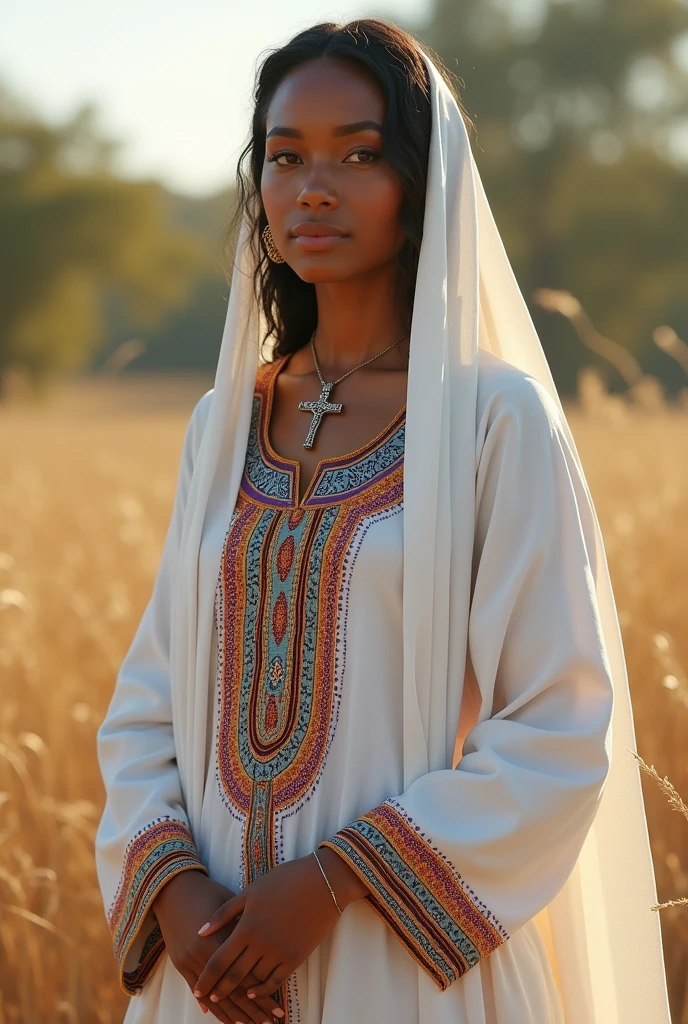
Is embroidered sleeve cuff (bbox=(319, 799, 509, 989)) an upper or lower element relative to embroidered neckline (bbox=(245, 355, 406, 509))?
lower

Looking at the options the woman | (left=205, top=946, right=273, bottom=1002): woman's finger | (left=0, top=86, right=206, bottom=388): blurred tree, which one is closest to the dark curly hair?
the woman

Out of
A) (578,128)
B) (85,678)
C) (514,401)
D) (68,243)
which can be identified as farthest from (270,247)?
(578,128)

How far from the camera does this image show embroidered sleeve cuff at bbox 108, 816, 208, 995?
1.68 meters

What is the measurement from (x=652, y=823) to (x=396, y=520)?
1.25m

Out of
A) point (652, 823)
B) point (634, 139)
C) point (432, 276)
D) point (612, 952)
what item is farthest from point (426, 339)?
point (634, 139)

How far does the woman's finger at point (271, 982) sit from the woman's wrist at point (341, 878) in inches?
4.2

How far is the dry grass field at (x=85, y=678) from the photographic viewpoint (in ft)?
7.78

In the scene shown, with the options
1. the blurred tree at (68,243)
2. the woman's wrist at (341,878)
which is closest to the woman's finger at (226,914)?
the woman's wrist at (341,878)

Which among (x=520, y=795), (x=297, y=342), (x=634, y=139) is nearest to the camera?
(x=520, y=795)

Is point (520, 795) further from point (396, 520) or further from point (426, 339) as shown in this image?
point (426, 339)

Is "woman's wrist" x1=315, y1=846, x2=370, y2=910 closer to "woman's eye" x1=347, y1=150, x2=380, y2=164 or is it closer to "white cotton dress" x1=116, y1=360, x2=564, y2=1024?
"white cotton dress" x1=116, y1=360, x2=564, y2=1024

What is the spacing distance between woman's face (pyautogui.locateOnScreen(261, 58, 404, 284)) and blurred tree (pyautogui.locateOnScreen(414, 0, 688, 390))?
97.7 feet

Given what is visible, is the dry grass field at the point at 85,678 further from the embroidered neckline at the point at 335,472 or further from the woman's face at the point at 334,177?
the woman's face at the point at 334,177

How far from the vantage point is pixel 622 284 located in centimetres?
3081
